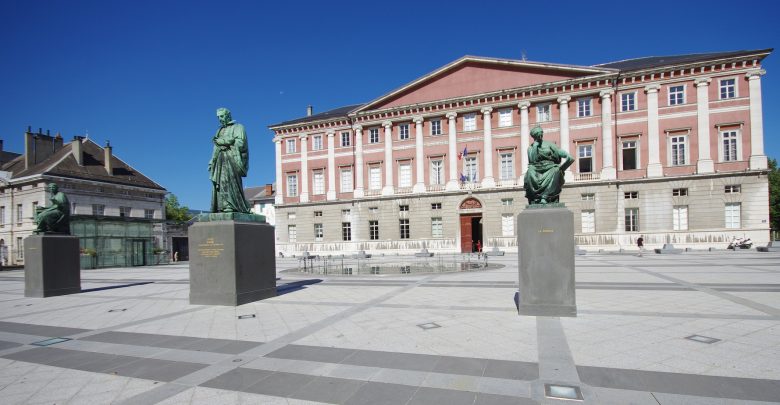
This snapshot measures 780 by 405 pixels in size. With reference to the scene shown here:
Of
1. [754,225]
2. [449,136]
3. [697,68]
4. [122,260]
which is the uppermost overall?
[697,68]

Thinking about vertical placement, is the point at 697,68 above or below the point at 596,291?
above

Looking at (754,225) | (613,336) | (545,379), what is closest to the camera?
(545,379)

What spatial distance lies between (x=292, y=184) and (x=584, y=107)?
1273 inches

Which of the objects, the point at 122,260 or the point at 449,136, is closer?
the point at 122,260

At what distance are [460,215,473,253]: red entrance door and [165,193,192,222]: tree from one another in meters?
61.9

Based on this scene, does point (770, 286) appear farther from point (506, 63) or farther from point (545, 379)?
point (506, 63)

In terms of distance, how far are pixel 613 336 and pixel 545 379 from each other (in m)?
2.64

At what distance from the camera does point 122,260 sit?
1363 inches

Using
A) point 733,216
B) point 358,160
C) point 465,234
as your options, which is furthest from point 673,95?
point 358,160

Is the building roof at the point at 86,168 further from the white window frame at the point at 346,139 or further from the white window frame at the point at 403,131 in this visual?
the white window frame at the point at 403,131

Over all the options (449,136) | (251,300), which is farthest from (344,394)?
(449,136)

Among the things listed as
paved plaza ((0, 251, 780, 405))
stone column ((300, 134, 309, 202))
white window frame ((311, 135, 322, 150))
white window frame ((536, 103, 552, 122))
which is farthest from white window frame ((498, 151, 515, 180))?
paved plaza ((0, 251, 780, 405))

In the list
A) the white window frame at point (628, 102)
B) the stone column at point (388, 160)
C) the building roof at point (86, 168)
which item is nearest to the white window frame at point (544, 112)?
the white window frame at point (628, 102)

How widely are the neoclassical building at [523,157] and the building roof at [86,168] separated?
1773 cm
